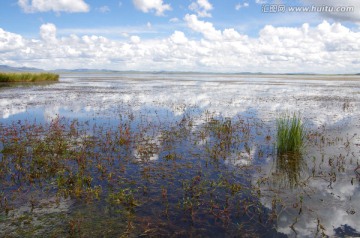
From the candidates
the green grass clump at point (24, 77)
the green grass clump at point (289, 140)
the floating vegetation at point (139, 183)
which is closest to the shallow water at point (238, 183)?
the floating vegetation at point (139, 183)

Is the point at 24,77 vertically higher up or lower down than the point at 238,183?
higher up

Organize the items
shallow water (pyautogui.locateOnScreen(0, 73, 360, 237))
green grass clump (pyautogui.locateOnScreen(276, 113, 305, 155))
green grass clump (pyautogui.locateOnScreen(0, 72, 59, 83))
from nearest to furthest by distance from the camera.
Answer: shallow water (pyautogui.locateOnScreen(0, 73, 360, 237)), green grass clump (pyautogui.locateOnScreen(276, 113, 305, 155)), green grass clump (pyautogui.locateOnScreen(0, 72, 59, 83))

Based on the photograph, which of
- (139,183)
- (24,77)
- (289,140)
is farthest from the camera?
(24,77)

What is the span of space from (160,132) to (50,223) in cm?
973

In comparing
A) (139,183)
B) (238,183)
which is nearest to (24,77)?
(139,183)

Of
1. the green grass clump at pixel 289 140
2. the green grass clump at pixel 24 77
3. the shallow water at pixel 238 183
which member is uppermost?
the green grass clump at pixel 24 77

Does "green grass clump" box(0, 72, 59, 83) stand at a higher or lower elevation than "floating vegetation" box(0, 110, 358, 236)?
higher

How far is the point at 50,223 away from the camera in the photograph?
6.79 m

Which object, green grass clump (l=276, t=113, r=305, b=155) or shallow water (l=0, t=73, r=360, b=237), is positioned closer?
shallow water (l=0, t=73, r=360, b=237)

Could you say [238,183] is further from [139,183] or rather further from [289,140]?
[289,140]

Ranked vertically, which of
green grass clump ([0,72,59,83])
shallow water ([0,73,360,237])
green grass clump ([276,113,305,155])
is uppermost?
green grass clump ([0,72,59,83])

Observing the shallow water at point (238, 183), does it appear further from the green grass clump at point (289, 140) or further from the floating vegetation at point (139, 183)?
the green grass clump at point (289, 140)

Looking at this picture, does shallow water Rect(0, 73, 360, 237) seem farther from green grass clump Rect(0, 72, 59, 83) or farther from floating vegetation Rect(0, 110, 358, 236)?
green grass clump Rect(0, 72, 59, 83)

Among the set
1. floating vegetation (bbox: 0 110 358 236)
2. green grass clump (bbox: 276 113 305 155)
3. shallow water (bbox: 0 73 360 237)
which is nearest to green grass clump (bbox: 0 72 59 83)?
shallow water (bbox: 0 73 360 237)
